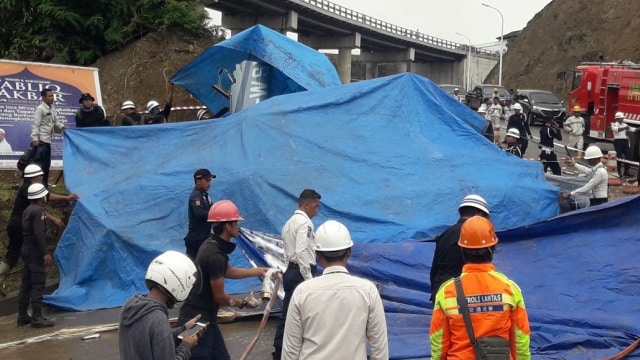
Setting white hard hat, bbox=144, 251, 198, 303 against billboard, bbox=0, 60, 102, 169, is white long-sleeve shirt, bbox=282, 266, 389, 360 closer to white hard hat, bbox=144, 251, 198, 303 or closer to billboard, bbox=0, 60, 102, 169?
white hard hat, bbox=144, 251, 198, 303

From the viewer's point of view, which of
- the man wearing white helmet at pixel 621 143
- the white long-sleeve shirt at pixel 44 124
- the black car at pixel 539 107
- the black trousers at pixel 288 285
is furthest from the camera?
the black car at pixel 539 107

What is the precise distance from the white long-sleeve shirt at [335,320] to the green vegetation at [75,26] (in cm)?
1518

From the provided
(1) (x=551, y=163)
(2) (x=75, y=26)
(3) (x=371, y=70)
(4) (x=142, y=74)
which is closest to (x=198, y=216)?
(1) (x=551, y=163)

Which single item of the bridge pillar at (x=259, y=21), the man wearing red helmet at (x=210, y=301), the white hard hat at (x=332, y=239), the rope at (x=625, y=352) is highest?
the bridge pillar at (x=259, y=21)

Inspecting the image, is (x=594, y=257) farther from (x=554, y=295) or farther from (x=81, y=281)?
(x=81, y=281)

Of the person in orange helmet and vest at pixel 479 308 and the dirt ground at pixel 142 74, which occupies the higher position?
the dirt ground at pixel 142 74

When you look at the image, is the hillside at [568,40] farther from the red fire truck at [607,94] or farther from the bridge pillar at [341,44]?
the red fire truck at [607,94]

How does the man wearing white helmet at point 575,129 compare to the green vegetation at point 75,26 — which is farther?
the man wearing white helmet at point 575,129

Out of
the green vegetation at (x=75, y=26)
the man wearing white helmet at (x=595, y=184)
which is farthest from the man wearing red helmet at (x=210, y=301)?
the green vegetation at (x=75, y=26)

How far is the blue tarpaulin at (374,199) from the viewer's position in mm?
6539

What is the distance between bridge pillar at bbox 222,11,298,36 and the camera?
3997cm

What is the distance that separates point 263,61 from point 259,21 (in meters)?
30.4

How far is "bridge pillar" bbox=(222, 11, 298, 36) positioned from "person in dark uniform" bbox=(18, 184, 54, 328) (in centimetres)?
3381

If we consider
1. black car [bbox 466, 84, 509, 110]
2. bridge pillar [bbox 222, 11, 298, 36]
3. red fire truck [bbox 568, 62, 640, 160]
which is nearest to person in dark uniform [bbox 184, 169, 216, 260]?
red fire truck [bbox 568, 62, 640, 160]
